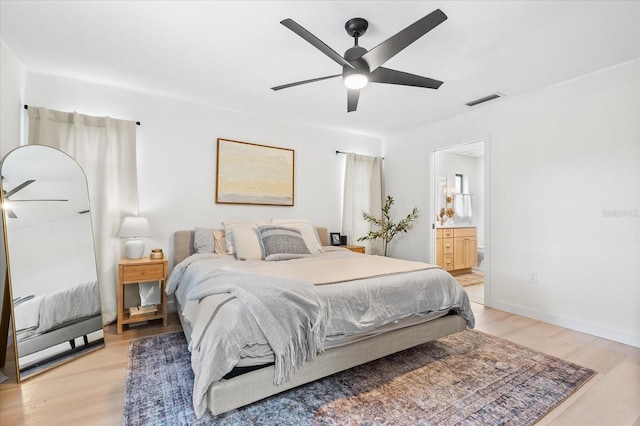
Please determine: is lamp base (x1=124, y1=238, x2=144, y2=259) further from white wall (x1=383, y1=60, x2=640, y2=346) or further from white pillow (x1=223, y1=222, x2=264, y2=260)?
white wall (x1=383, y1=60, x2=640, y2=346)

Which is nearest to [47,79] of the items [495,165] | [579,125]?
[495,165]

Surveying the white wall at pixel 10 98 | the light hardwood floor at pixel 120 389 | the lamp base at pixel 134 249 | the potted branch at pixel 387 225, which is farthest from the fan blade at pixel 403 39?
the potted branch at pixel 387 225

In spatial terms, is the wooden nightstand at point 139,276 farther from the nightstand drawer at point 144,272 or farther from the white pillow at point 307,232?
the white pillow at point 307,232

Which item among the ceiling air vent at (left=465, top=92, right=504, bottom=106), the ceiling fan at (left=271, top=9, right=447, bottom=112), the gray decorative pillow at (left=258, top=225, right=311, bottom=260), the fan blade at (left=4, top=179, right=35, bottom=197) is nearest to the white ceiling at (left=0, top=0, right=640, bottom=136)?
the ceiling air vent at (left=465, top=92, right=504, bottom=106)

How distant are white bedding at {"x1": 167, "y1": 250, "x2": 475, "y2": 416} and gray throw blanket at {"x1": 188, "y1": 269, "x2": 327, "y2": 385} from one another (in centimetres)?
5

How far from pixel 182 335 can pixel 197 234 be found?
1114 millimetres

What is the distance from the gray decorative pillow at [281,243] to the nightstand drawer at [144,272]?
1051mm

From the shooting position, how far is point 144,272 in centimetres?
295

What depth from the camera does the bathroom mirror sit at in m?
2.12

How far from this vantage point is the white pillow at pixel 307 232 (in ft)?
11.8

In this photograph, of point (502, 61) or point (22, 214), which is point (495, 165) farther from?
point (22, 214)

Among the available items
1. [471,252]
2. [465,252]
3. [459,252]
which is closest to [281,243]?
[459,252]

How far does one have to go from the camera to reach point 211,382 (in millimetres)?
1498

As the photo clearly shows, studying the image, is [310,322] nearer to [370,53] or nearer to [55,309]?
[370,53]
